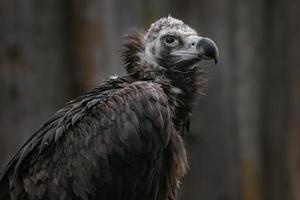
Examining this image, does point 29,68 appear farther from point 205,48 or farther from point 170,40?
point 205,48

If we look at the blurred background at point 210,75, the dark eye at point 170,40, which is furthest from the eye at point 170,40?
the blurred background at point 210,75

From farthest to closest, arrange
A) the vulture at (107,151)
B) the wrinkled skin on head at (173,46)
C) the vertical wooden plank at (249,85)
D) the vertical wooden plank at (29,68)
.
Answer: the vertical wooden plank at (249,85), the vertical wooden plank at (29,68), the wrinkled skin on head at (173,46), the vulture at (107,151)

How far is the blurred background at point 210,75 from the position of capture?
1120 cm

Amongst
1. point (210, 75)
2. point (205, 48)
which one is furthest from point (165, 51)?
point (210, 75)

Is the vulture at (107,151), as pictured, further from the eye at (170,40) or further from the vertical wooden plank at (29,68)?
the vertical wooden plank at (29,68)

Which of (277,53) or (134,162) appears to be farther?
(277,53)

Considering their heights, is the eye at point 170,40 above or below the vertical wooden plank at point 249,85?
above

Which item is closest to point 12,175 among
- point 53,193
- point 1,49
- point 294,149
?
point 53,193

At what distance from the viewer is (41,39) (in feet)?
37.9

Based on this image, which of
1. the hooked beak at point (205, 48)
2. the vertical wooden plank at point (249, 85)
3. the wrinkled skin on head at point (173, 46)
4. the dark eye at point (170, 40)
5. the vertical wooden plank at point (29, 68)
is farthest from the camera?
the vertical wooden plank at point (249, 85)

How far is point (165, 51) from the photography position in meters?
8.56

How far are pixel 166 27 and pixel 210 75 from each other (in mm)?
3387

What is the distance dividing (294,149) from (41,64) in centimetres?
334

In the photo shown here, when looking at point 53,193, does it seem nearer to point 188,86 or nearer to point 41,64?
point 188,86
